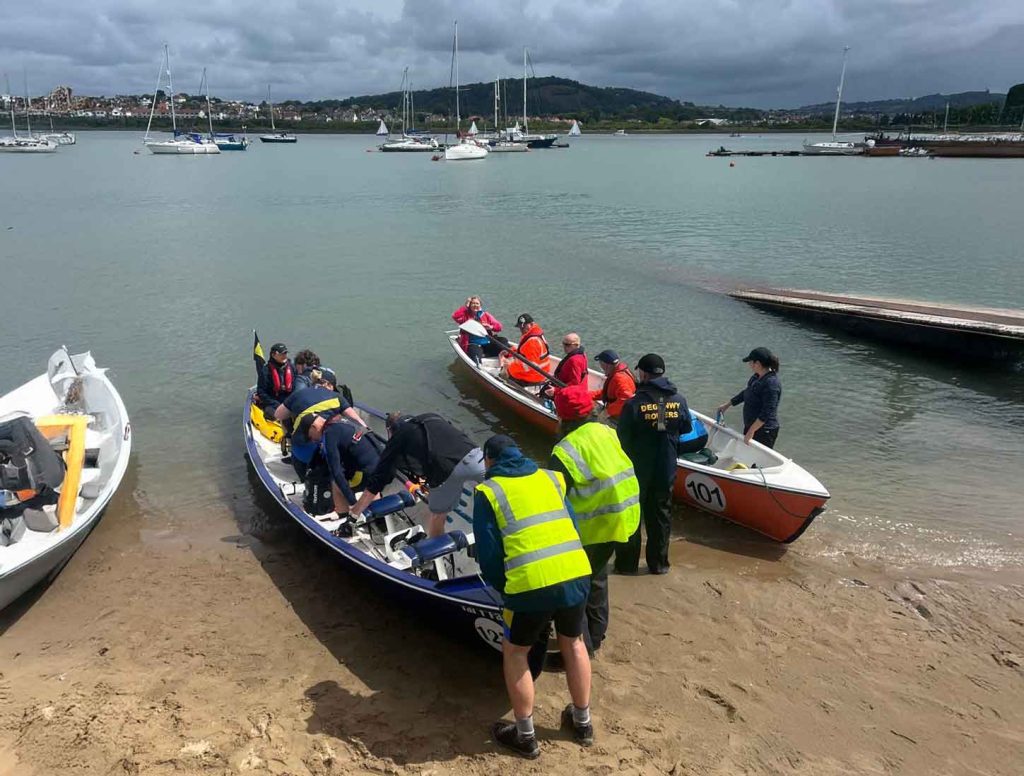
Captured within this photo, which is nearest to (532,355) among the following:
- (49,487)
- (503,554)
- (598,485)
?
(49,487)

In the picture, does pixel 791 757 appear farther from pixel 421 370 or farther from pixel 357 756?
pixel 421 370

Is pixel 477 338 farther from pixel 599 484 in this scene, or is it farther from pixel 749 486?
pixel 599 484

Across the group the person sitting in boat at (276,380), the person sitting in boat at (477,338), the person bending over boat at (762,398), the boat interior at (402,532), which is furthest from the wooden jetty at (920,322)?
the person sitting in boat at (276,380)

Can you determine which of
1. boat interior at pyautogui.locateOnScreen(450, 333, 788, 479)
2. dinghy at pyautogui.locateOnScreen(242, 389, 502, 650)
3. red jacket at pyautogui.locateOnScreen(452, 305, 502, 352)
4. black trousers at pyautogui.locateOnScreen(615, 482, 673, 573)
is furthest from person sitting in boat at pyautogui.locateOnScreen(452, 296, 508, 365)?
black trousers at pyautogui.locateOnScreen(615, 482, 673, 573)

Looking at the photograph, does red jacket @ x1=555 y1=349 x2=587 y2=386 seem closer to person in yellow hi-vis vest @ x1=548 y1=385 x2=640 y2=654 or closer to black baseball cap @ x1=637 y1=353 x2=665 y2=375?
black baseball cap @ x1=637 y1=353 x2=665 y2=375

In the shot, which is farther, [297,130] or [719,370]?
[297,130]

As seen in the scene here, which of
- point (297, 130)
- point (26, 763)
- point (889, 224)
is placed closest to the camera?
point (26, 763)

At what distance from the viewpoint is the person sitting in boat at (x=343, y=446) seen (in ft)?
22.8

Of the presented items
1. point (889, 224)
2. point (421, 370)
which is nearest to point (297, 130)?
point (889, 224)

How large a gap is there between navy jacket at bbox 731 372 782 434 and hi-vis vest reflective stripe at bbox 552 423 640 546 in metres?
3.40

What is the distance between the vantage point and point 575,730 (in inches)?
190

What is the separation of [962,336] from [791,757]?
13102mm

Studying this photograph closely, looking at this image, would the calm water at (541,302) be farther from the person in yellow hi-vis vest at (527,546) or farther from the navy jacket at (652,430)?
the person in yellow hi-vis vest at (527,546)

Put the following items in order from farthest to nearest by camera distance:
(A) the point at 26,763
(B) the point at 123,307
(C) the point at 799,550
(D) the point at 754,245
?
(D) the point at 754,245, (B) the point at 123,307, (C) the point at 799,550, (A) the point at 26,763
